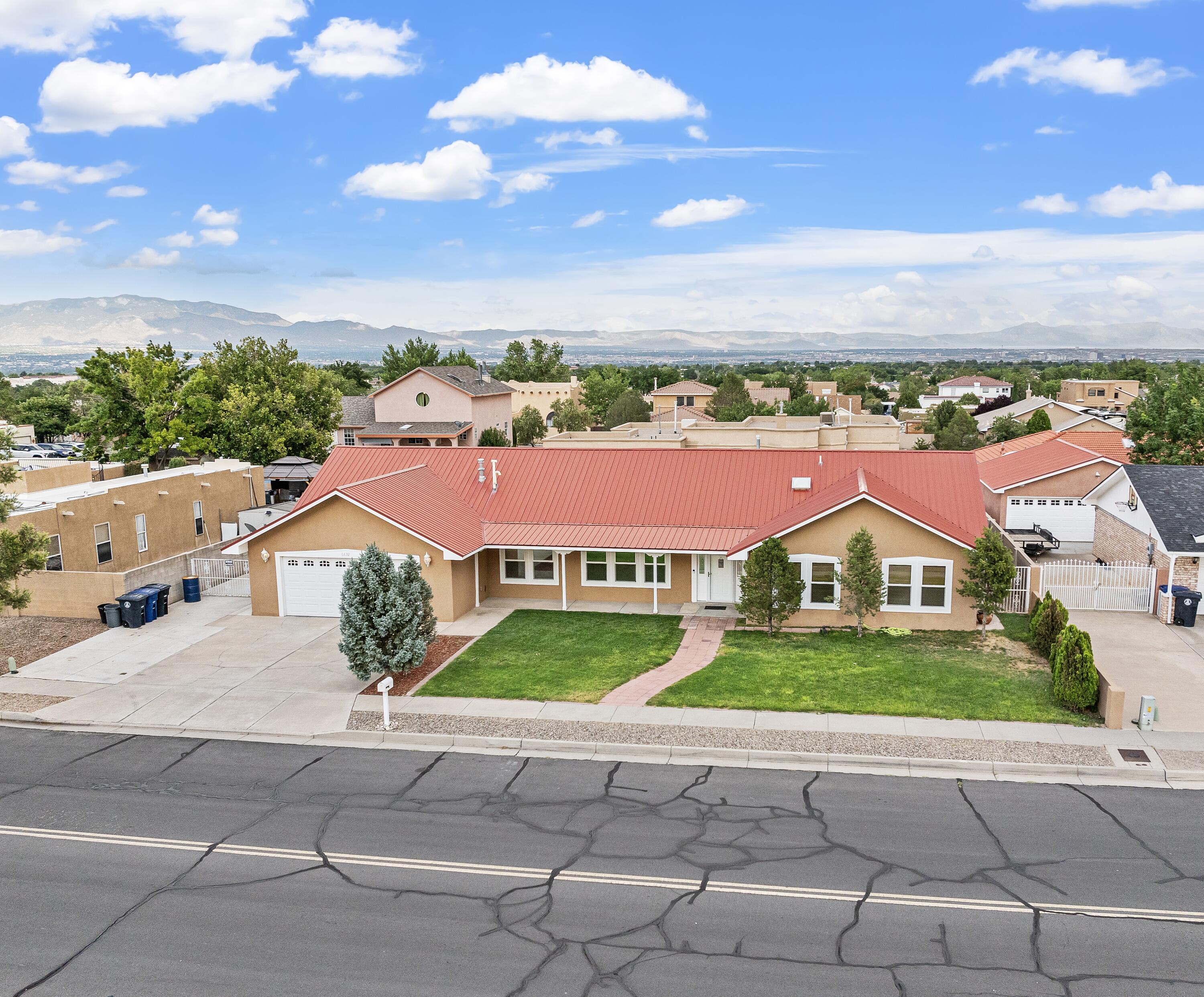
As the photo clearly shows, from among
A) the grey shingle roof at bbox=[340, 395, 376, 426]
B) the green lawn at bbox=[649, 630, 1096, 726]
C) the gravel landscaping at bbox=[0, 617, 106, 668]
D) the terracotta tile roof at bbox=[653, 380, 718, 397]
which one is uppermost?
the terracotta tile roof at bbox=[653, 380, 718, 397]

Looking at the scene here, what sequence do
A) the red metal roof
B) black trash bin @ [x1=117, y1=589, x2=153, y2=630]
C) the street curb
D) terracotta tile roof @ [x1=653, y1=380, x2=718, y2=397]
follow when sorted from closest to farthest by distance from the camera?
the street curb
black trash bin @ [x1=117, y1=589, x2=153, y2=630]
the red metal roof
terracotta tile roof @ [x1=653, y1=380, x2=718, y2=397]

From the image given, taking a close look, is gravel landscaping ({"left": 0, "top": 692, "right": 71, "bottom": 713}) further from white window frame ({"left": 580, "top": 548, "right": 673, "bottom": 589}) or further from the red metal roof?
white window frame ({"left": 580, "top": 548, "right": 673, "bottom": 589})

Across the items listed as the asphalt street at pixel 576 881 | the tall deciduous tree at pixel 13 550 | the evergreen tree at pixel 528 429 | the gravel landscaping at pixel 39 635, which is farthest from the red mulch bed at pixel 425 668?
the evergreen tree at pixel 528 429

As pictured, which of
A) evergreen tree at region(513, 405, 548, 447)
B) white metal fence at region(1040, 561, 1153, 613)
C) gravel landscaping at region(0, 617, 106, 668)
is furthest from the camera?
evergreen tree at region(513, 405, 548, 447)

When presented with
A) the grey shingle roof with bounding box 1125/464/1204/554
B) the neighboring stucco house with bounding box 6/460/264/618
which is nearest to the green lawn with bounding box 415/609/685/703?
the neighboring stucco house with bounding box 6/460/264/618

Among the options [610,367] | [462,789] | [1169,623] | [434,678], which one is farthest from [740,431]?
[610,367]

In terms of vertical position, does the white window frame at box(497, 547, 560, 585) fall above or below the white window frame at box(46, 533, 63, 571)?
below

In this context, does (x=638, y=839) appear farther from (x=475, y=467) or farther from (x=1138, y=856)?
(x=475, y=467)

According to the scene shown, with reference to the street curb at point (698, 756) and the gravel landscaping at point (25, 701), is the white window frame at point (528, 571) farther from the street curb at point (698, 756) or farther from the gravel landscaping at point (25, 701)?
the gravel landscaping at point (25, 701)

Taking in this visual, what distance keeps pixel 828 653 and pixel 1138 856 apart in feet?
31.6

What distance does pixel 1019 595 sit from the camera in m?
26.4

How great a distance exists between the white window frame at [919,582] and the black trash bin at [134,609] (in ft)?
68.5

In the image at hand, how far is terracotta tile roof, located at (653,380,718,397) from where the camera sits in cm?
11469

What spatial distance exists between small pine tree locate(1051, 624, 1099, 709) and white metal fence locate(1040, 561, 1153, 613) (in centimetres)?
803
